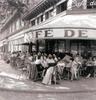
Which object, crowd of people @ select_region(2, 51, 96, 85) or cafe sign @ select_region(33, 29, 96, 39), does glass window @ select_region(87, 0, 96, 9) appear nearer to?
crowd of people @ select_region(2, 51, 96, 85)

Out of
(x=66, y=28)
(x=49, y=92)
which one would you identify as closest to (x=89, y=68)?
(x=66, y=28)

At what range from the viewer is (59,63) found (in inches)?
506

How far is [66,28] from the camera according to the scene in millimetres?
11797

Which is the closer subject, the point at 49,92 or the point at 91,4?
the point at 49,92

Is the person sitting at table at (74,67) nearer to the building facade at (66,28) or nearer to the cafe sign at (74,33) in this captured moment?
the building facade at (66,28)

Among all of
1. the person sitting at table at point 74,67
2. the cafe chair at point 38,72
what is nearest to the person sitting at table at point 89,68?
the person sitting at table at point 74,67

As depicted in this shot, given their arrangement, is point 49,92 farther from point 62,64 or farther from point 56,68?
point 62,64

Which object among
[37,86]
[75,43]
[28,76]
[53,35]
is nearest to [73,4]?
[75,43]

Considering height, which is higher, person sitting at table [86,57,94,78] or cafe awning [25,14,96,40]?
cafe awning [25,14,96,40]

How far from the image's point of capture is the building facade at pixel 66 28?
38.8ft

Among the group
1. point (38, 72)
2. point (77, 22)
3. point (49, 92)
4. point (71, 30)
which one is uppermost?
point (77, 22)

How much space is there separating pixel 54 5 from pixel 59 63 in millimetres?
7081

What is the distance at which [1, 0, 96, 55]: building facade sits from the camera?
11828 millimetres

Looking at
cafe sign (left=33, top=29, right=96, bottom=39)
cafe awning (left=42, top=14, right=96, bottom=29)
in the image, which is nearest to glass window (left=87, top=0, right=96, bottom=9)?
cafe awning (left=42, top=14, right=96, bottom=29)
